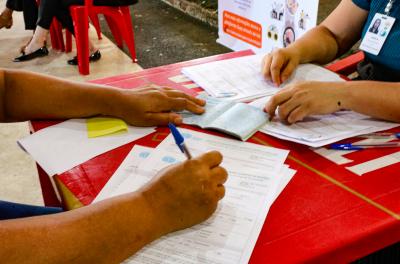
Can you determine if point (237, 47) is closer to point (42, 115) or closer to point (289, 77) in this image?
point (289, 77)

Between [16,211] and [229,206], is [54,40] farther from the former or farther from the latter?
[229,206]

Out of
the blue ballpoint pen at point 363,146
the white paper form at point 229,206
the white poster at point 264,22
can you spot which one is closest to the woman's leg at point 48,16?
the white poster at point 264,22

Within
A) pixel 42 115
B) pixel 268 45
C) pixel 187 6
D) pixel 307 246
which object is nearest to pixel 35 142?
pixel 42 115

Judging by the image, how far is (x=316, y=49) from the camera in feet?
4.37

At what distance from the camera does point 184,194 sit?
70 cm

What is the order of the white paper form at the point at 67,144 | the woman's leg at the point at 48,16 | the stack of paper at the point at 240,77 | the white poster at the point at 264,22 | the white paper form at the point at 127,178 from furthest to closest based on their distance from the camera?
the woman's leg at the point at 48,16 → the white poster at the point at 264,22 → the stack of paper at the point at 240,77 → the white paper form at the point at 67,144 → the white paper form at the point at 127,178

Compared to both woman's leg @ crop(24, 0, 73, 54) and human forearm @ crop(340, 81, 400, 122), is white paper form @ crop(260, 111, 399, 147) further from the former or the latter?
woman's leg @ crop(24, 0, 73, 54)

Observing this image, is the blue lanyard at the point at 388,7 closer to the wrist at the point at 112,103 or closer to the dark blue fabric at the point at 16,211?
the wrist at the point at 112,103

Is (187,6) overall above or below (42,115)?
below

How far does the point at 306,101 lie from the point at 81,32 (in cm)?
235

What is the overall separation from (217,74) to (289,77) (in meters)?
0.20

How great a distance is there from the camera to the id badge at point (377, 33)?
119 centimetres

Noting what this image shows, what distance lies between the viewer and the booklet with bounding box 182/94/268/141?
96 centimetres

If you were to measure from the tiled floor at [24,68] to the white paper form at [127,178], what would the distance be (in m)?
1.16
